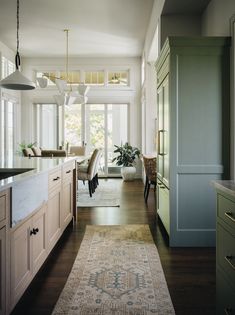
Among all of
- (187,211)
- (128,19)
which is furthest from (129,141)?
(187,211)

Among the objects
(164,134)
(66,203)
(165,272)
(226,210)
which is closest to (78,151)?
(66,203)

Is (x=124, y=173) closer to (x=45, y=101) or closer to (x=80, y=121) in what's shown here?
(x=80, y=121)

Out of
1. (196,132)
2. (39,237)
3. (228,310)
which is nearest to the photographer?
(228,310)

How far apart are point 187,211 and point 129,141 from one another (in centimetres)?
642

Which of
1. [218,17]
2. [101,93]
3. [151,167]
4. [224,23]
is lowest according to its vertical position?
[151,167]

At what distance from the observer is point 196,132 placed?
10.3 feet

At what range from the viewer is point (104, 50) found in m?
8.77

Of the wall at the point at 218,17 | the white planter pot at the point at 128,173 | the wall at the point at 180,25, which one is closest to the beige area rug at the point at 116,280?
the wall at the point at 218,17

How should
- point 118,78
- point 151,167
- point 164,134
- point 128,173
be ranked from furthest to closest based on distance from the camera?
1. point 118,78
2. point 128,173
3. point 151,167
4. point 164,134

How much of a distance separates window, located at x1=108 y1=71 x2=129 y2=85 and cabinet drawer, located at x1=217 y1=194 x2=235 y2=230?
8.31 m

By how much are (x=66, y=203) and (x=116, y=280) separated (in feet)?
4.37

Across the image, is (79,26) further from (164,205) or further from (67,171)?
(164,205)

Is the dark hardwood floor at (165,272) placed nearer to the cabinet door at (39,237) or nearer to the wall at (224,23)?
the cabinet door at (39,237)

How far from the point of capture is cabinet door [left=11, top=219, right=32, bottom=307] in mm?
1767
